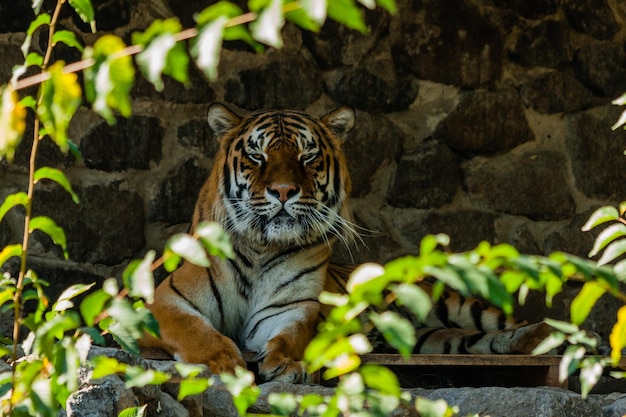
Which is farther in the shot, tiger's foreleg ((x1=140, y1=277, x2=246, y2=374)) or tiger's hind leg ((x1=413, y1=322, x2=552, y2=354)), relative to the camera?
tiger's hind leg ((x1=413, y1=322, x2=552, y2=354))

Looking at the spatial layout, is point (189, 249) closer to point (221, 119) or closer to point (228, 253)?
point (228, 253)

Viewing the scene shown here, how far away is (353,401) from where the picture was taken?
4.58ft

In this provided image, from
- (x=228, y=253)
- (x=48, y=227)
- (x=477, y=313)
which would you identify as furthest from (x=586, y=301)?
(x=477, y=313)

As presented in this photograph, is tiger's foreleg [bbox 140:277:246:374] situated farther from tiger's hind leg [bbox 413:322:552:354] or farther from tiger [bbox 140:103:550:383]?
tiger's hind leg [bbox 413:322:552:354]

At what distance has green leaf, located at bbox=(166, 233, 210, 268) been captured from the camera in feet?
4.47

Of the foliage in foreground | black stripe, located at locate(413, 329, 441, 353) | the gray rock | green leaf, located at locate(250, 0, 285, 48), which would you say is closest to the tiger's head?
black stripe, located at locate(413, 329, 441, 353)

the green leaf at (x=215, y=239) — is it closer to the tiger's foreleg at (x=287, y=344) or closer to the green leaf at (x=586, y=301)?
the green leaf at (x=586, y=301)

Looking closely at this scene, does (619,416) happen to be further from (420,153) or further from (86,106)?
(86,106)

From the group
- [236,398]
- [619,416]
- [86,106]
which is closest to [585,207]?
[619,416]

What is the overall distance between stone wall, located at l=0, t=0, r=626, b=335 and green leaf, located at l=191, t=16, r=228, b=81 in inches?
144

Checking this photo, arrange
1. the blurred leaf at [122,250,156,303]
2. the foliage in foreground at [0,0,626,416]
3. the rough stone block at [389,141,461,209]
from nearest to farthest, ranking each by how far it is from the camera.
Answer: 1. the foliage in foreground at [0,0,626,416]
2. the blurred leaf at [122,250,156,303]
3. the rough stone block at [389,141,461,209]

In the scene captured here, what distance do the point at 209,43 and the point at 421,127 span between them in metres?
4.02

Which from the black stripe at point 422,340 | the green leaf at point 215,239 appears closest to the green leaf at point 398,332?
the green leaf at point 215,239

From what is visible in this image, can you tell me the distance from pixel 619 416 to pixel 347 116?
1.82m
